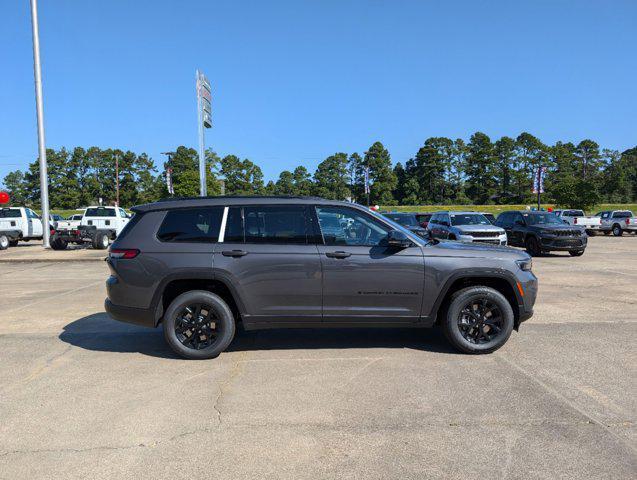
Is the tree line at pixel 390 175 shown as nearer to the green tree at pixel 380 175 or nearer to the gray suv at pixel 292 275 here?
the green tree at pixel 380 175

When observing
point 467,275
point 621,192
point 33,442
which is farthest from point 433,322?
point 621,192

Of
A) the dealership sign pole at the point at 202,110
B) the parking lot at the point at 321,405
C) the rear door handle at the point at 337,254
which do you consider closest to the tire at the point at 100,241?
the dealership sign pole at the point at 202,110

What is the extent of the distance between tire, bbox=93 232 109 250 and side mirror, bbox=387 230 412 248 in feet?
65.0

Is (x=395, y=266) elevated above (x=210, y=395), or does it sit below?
above

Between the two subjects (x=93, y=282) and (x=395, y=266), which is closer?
(x=395, y=266)

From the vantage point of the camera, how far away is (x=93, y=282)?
38.8 feet

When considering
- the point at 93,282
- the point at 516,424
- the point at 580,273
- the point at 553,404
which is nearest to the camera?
the point at 516,424

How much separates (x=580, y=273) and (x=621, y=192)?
106831mm

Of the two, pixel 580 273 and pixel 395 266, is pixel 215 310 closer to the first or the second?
pixel 395 266

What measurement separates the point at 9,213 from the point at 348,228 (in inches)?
942

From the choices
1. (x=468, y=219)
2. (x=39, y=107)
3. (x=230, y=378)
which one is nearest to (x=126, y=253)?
(x=230, y=378)

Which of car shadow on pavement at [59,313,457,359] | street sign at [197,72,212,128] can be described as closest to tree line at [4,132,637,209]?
street sign at [197,72,212,128]

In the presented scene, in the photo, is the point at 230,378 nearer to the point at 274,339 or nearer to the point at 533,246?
the point at 274,339

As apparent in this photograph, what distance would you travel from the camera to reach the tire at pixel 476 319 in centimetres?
543
